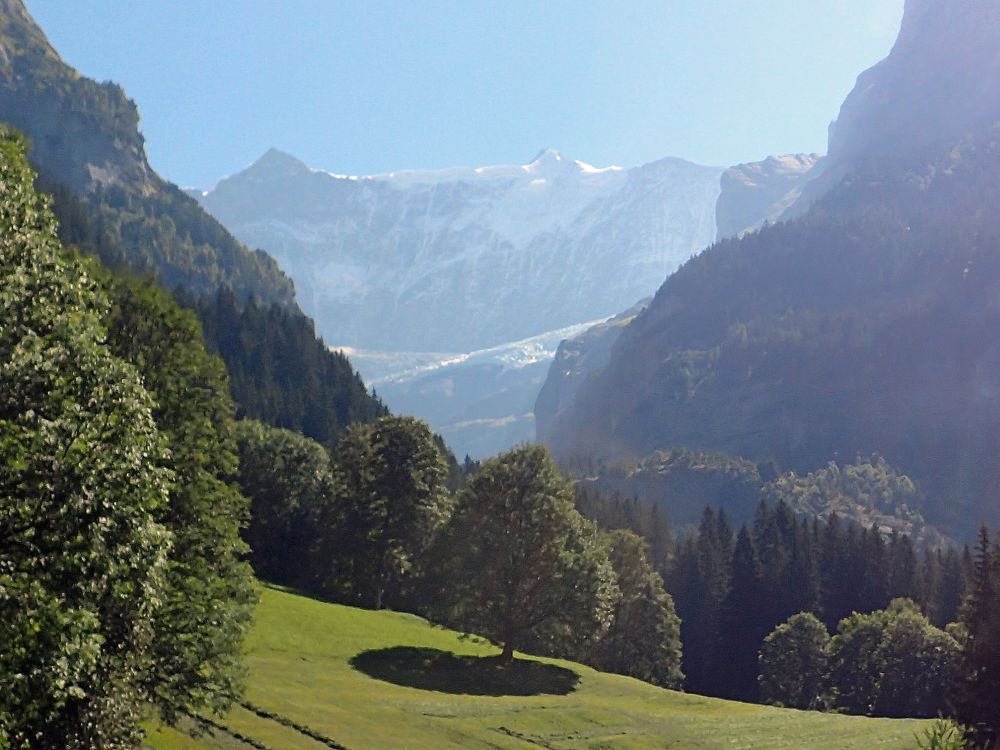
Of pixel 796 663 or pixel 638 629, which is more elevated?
pixel 638 629

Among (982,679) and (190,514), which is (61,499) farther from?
(982,679)

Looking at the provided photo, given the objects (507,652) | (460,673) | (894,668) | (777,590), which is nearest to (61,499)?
(460,673)

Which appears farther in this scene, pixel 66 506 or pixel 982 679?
pixel 982 679

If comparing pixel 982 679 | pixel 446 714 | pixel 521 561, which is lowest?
pixel 446 714

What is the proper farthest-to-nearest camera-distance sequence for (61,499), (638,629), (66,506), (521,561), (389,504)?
(638,629) → (389,504) → (521,561) → (61,499) → (66,506)

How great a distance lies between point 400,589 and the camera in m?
129

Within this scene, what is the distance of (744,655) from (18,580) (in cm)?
16782

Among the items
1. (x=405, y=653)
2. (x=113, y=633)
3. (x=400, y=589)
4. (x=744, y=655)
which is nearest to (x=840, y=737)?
(x=405, y=653)

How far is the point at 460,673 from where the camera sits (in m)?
82.6

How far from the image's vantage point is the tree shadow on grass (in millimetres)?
76812

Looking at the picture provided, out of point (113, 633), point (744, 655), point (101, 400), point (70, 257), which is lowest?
point (744, 655)

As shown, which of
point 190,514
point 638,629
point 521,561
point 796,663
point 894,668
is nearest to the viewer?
point 190,514

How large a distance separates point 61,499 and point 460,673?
2489 inches

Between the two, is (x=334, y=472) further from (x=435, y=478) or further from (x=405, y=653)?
(x=405, y=653)
